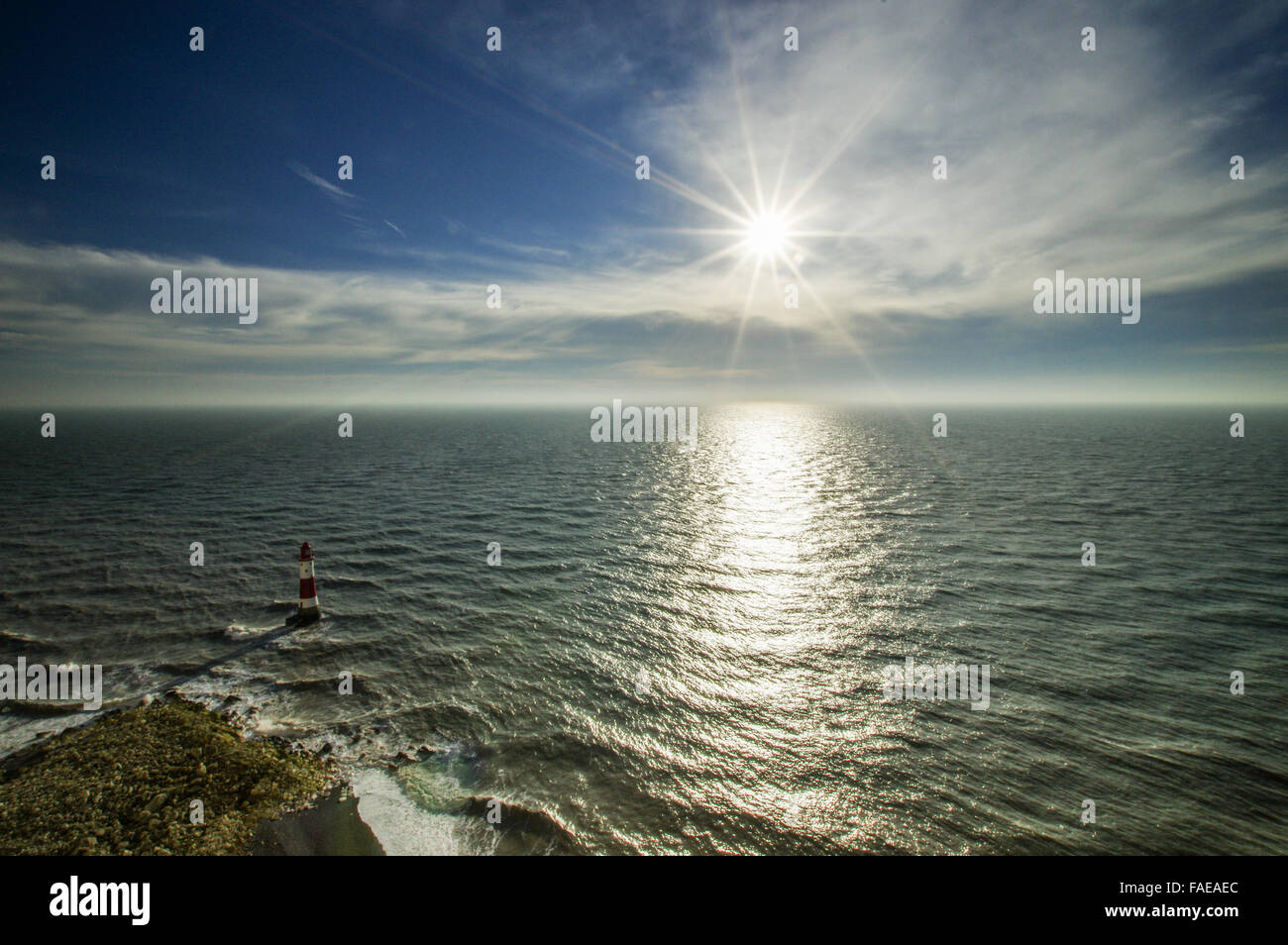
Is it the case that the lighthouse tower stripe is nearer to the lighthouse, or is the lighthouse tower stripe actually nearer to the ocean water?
the lighthouse

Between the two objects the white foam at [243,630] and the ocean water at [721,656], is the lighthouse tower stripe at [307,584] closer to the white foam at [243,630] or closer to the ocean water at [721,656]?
the ocean water at [721,656]

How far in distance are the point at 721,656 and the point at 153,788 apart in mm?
14233

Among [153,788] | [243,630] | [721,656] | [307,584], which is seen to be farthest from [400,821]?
[243,630]

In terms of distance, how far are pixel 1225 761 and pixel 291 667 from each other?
83.6ft

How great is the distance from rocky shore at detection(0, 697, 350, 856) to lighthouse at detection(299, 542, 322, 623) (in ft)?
20.3

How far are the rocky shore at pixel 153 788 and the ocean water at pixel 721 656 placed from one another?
1205mm

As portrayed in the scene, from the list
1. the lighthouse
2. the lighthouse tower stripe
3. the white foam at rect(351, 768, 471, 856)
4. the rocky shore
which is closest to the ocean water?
the white foam at rect(351, 768, 471, 856)

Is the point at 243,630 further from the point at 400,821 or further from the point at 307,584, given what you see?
the point at 400,821

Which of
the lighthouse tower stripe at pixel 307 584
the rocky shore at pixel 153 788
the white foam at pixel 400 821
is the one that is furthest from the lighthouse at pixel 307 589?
the white foam at pixel 400 821

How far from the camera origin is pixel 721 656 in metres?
17.4

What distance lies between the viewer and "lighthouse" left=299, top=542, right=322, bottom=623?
61.3 feet

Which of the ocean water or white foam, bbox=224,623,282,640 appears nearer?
the ocean water
